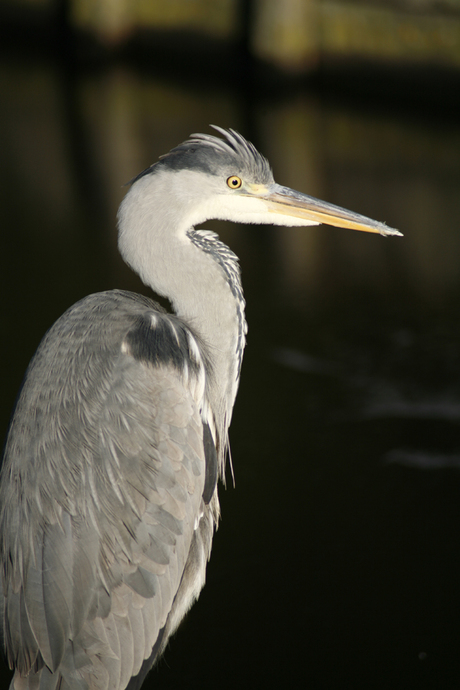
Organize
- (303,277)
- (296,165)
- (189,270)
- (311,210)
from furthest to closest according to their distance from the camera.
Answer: (296,165), (303,277), (311,210), (189,270)

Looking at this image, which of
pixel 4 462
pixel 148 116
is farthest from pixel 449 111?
pixel 4 462

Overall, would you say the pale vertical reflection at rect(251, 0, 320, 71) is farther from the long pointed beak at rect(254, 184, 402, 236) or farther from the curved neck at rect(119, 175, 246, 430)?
the curved neck at rect(119, 175, 246, 430)

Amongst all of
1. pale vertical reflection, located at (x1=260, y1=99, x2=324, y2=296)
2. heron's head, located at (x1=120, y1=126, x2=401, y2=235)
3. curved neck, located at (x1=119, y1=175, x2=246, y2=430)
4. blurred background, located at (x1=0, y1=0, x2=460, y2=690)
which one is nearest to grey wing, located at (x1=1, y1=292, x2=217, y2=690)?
curved neck, located at (x1=119, y1=175, x2=246, y2=430)

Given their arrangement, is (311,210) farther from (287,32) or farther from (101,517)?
(287,32)

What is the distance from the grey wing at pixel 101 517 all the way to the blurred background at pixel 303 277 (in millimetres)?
771

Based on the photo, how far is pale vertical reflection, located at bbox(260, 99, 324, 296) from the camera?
5.27 metres

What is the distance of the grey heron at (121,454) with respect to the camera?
5.83 feet

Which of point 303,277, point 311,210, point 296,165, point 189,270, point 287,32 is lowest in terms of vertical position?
point 303,277

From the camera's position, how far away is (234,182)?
2102 mm

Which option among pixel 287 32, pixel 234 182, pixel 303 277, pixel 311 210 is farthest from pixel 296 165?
pixel 234 182

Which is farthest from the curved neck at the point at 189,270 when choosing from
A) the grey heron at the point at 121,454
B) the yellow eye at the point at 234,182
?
the yellow eye at the point at 234,182

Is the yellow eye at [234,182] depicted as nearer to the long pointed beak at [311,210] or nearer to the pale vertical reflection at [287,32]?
the long pointed beak at [311,210]

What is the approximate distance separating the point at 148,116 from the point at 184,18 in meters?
1.47

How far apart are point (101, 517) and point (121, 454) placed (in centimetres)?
15
